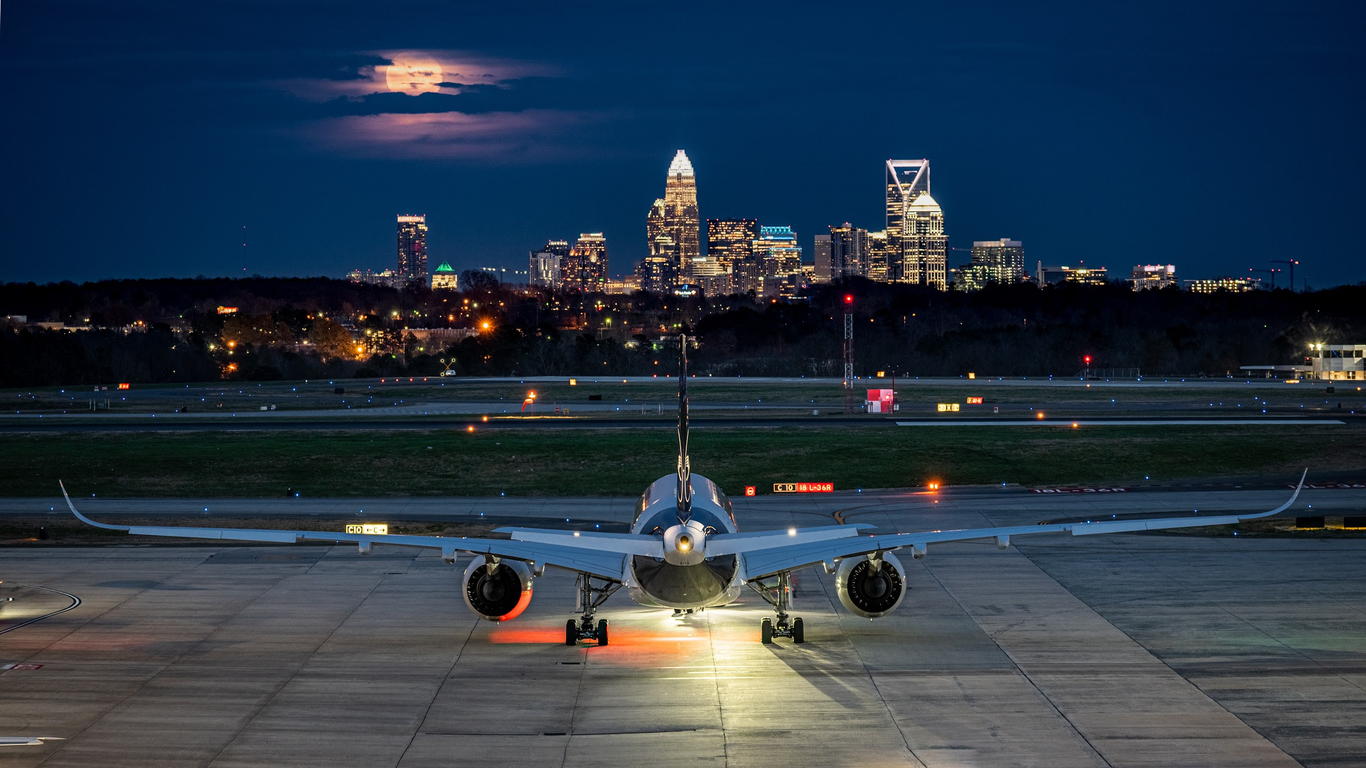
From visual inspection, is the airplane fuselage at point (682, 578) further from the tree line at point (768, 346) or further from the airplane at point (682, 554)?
the tree line at point (768, 346)

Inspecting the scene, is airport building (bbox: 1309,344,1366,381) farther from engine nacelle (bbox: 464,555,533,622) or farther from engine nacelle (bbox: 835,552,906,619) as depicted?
engine nacelle (bbox: 464,555,533,622)

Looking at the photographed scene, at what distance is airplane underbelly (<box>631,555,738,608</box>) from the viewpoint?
73.8 ft

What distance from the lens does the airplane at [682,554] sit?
22.6 metres

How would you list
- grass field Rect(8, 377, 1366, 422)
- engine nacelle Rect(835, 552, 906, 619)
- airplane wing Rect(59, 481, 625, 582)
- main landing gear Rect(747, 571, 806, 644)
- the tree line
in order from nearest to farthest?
airplane wing Rect(59, 481, 625, 582), engine nacelle Rect(835, 552, 906, 619), main landing gear Rect(747, 571, 806, 644), grass field Rect(8, 377, 1366, 422), the tree line

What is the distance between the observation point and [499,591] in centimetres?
2419

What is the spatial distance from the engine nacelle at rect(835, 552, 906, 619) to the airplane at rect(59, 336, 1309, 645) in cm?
2

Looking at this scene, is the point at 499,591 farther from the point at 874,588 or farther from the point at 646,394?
the point at 646,394

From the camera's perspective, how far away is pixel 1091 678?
22.3 m

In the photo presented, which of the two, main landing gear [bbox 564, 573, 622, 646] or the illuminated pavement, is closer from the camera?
the illuminated pavement

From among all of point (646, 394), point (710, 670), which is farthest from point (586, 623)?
point (646, 394)

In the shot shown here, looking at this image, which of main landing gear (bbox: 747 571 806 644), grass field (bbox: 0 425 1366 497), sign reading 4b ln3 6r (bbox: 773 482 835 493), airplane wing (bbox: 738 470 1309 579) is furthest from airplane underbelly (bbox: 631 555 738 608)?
grass field (bbox: 0 425 1366 497)

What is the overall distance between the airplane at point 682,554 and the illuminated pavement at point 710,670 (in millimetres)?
1259

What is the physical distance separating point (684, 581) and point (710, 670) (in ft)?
6.69

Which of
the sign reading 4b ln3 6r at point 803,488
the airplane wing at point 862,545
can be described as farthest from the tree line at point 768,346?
the airplane wing at point 862,545
